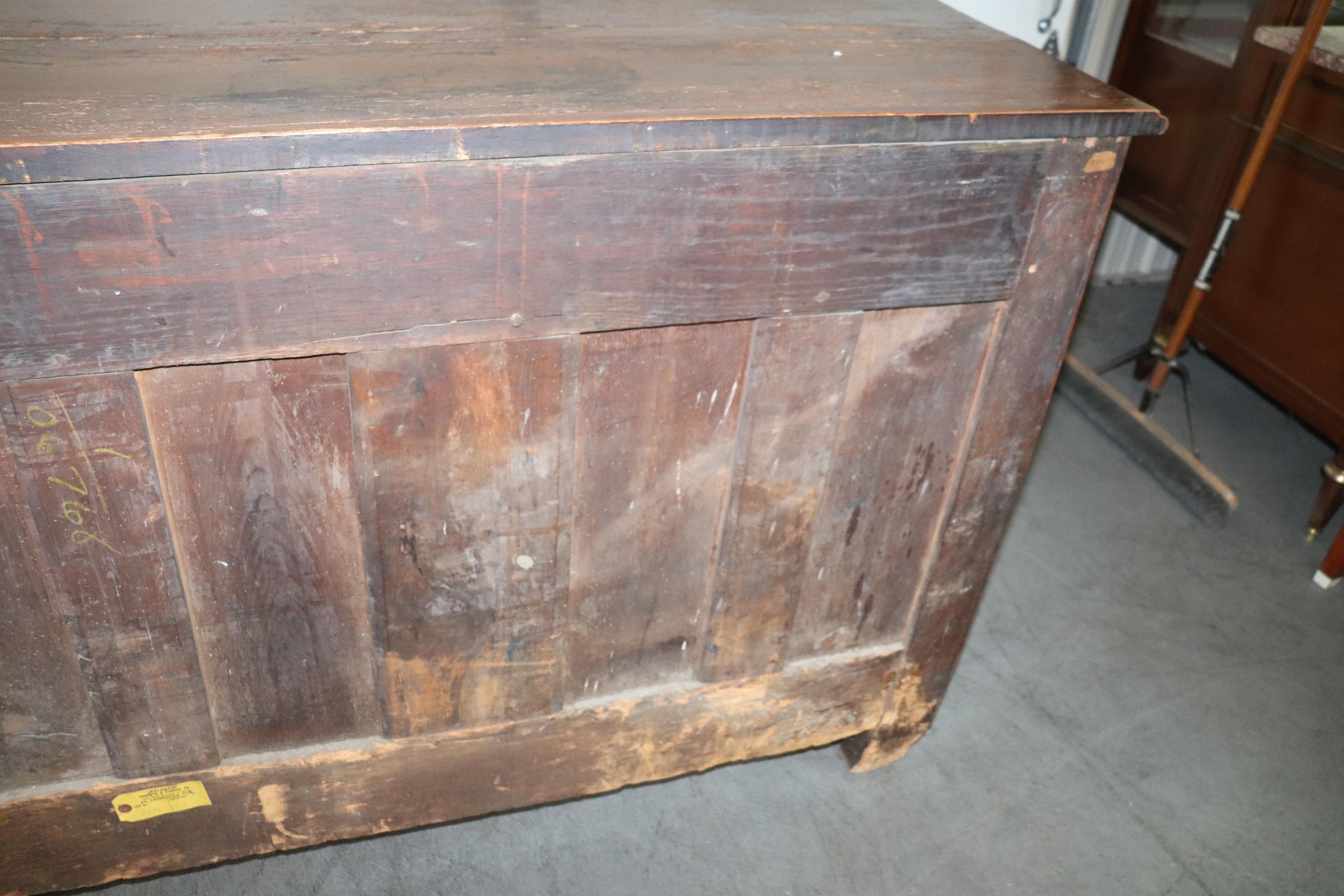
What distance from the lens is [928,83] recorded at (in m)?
1.25

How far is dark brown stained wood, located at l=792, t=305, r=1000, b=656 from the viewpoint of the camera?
1.32 metres

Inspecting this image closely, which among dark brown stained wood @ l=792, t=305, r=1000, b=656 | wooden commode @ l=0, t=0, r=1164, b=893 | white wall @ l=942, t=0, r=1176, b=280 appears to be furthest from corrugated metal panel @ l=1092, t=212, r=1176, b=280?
dark brown stained wood @ l=792, t=305, r=1000, b=656

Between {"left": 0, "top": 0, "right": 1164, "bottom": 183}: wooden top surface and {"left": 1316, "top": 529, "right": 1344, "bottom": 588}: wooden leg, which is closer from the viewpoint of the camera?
{"left": 0, "top": 0, "right": 1164, "bottom": 183}: wooden top surface

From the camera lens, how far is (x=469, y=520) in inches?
49.8

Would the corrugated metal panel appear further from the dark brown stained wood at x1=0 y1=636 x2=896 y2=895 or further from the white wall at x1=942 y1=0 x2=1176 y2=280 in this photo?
the dark brown stained wood at x1=0 y1=636 x2=896 y2=895

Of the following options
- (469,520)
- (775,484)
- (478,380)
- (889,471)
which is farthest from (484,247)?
(889,471)

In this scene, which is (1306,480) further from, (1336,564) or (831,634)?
(831,634)

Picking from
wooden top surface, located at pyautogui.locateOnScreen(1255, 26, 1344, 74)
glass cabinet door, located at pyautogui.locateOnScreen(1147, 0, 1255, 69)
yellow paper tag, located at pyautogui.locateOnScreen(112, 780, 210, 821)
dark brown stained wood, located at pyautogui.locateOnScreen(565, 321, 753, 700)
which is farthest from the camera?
glass cabinet door, located at pyautogui.locateOnScreen(1147, 0, 1255, 69)

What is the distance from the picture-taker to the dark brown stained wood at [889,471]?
1.32m

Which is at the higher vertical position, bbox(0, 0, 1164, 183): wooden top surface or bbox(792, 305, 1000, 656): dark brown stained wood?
bbox(0, 0, 1164, 183): wooden top surface

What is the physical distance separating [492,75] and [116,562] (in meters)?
0.67

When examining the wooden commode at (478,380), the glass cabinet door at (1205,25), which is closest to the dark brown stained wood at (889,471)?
the wooden commode at (478,380)

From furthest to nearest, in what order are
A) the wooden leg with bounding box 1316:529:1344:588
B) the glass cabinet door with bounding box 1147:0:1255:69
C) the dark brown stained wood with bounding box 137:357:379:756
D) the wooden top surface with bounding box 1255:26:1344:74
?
the glass cabinet door with bounding box 1147:0:1255:69 → the wooden leg with bounding box 1316:529:1344:588 → the wooden top surface with bounding box 1255:26:1344:74 → the dark brown stained wood with bounding box 137:357:379:756

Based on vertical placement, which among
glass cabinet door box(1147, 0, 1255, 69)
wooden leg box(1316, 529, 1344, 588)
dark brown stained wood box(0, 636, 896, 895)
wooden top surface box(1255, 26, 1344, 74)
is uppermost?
wooden top surface box(1255, 26, 1344, 74)
